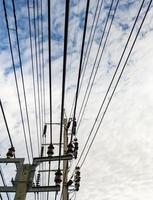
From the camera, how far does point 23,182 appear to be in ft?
39.4

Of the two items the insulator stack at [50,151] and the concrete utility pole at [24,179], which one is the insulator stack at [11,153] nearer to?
the concrete utility pole at [24,179]

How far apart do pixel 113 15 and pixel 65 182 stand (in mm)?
12229

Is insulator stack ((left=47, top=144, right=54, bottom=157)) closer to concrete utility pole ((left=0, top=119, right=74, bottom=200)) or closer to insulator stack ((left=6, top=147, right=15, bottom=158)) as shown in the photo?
concrete utility pole ((left=0, top=119, right=74, bottom=200))

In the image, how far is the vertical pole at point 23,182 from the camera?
459 inches

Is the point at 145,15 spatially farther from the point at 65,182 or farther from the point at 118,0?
the point at 65,182

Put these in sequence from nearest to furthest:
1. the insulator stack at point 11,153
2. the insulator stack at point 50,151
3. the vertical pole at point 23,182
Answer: the vertical pole at point 23,182
the insulator stack at point 11,153
the insulator stack at point 50,151

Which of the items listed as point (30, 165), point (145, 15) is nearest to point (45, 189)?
point (30, 165)

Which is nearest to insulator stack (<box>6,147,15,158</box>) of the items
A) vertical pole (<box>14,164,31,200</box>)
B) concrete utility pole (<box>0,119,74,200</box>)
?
concrete utility pole (<box>0,119,74,200</box>)

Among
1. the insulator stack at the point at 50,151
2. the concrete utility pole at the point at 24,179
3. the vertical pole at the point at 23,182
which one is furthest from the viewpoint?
the insulator stack at the point at 50,151

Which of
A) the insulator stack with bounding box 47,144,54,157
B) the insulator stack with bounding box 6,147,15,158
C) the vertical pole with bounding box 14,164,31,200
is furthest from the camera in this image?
the insulator stack with bounding box 47,144,54,157

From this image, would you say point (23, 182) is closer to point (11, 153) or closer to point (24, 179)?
point (24, 179)

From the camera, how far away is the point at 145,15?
20.7 feet

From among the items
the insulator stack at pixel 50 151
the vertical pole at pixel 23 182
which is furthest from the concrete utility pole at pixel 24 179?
the insulator stack at pixel 50 151

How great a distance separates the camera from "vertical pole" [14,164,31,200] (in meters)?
11.6
